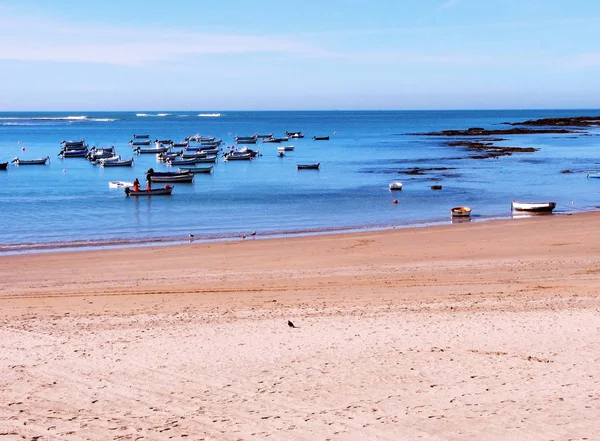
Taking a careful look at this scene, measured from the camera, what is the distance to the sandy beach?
9.48m

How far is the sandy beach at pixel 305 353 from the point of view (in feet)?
31.1

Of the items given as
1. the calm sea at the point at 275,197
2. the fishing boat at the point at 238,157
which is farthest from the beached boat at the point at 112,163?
the fishing boat at the point at 238,157

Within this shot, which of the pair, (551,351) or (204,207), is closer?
(551,351)

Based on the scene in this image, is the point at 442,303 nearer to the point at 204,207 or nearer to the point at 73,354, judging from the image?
the point at 73,354

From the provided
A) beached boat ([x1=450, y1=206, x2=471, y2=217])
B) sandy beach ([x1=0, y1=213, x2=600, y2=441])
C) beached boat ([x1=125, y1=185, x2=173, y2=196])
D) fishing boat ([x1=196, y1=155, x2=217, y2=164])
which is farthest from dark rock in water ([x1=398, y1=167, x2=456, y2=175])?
sandy beach ([x1=0, y1=213, x2=600, y2=441])

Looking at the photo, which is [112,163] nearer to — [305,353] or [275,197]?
[275,197]

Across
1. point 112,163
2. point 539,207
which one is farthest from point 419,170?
point 112,163

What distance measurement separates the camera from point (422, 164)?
2729 inches

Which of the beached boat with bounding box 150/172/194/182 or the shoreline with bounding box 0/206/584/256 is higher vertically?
the beached boat with bounding box 150/172/194/182

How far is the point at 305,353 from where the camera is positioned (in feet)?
40.4

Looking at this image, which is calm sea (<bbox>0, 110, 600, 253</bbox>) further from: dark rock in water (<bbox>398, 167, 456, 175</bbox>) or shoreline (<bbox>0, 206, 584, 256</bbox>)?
dark rock in water (<bbox>398, 167, 456, 175</bbox>)

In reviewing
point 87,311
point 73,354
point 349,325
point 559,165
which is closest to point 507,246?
point 349,325

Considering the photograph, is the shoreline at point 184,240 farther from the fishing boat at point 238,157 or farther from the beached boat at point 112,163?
the fishing boat at point 238,157

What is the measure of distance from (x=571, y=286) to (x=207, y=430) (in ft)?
39.6
